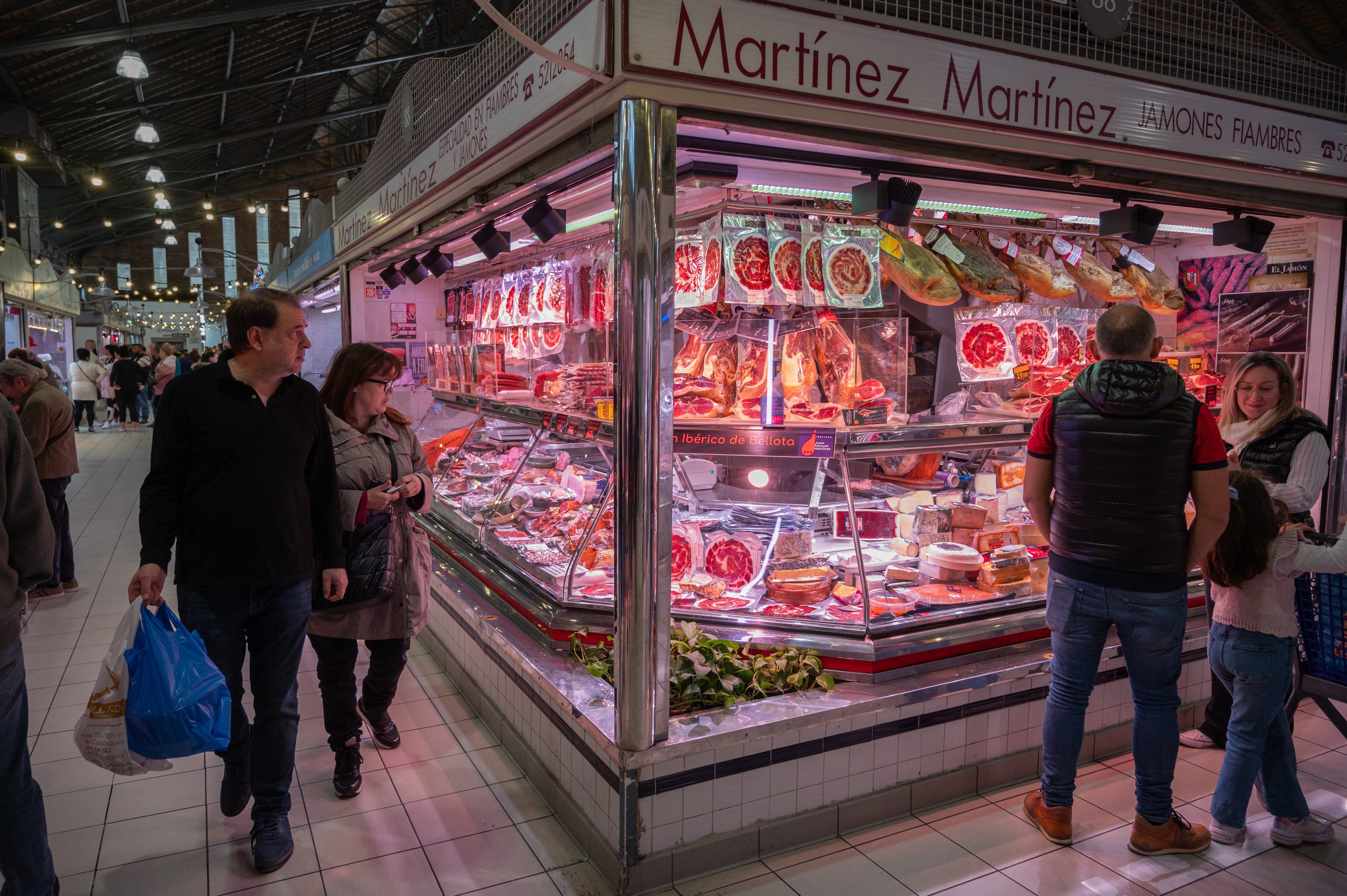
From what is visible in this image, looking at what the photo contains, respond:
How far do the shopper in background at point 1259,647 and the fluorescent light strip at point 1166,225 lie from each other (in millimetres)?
1920

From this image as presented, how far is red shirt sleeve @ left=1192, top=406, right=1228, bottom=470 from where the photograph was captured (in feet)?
8.54

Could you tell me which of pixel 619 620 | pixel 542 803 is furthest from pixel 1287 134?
pixel 542 803

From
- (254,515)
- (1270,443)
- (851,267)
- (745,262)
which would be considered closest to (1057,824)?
(1270,443)

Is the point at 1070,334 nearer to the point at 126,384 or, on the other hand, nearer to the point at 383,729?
the point at 383,729

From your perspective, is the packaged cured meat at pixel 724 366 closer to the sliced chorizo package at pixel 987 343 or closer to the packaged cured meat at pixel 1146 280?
the sliced chorizo package at pixel 987 343

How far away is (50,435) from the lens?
5500 mm

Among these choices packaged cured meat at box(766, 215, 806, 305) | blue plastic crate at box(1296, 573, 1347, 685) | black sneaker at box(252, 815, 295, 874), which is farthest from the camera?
packaged cured meat at box(766, 215, 806, 305)

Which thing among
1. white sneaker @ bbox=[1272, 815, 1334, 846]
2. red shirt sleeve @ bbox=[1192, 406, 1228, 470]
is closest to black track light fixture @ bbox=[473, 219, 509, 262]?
red shirt sleeve @ bbox=[1192, 406, 1228, 470]

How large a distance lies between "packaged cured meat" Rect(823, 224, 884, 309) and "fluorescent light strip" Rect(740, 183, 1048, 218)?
17 centimetres

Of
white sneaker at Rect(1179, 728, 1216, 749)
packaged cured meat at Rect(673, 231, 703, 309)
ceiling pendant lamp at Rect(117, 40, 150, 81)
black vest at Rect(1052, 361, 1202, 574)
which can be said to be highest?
ceiling pendant lamp at Rect(117, 40, 150, 81)

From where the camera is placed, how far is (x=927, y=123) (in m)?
2.76

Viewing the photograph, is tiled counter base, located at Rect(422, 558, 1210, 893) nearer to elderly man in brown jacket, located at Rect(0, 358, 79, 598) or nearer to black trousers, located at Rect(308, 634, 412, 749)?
black trousers, located at Rect(308, 634, 412, 749)

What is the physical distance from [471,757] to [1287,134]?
4.69 metres

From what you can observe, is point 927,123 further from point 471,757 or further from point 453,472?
point 453,472
